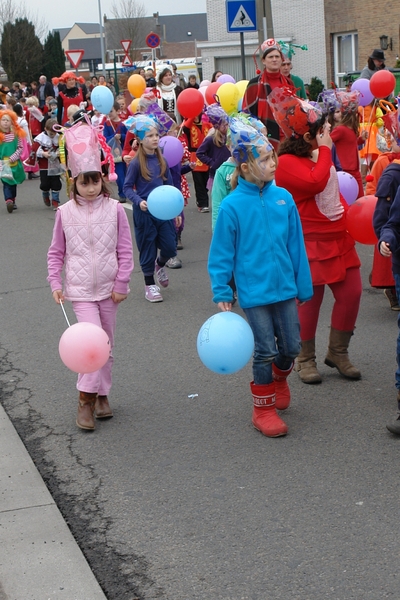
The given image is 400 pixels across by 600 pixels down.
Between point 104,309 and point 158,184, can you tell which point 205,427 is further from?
point 158,184

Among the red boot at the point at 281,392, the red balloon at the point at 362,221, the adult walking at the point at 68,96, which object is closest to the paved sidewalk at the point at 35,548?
the red boot at the point at 281,392

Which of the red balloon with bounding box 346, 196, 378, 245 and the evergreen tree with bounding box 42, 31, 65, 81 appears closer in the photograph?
the red balloon with bounding box 346, 196, 378, 245

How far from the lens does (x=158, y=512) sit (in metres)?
4.07

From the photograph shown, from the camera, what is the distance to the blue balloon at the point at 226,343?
14.5 ft

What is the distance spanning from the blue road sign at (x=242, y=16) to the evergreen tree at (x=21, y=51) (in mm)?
42510

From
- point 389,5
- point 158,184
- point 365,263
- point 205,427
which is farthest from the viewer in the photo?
point 389,5

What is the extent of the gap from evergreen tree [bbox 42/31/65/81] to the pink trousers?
5523 centimetres

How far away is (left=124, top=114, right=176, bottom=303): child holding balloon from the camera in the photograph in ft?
26.7

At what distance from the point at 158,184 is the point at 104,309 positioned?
339 cm

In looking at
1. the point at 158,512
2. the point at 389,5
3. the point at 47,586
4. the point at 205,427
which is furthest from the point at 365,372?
the point at 389,5

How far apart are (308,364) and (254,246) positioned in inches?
52.9

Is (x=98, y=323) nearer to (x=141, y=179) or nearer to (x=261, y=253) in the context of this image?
(x=261, y=253)

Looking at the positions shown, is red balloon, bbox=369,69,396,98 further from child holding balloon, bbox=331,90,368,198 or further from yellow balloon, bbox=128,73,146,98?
yellow balloon, bbox=128,73,146,98

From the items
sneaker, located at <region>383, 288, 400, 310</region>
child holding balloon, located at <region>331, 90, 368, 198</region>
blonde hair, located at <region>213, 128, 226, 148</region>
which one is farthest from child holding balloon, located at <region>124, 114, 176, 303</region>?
sneaker, located at <region>383, 288, 400, 310</region>
